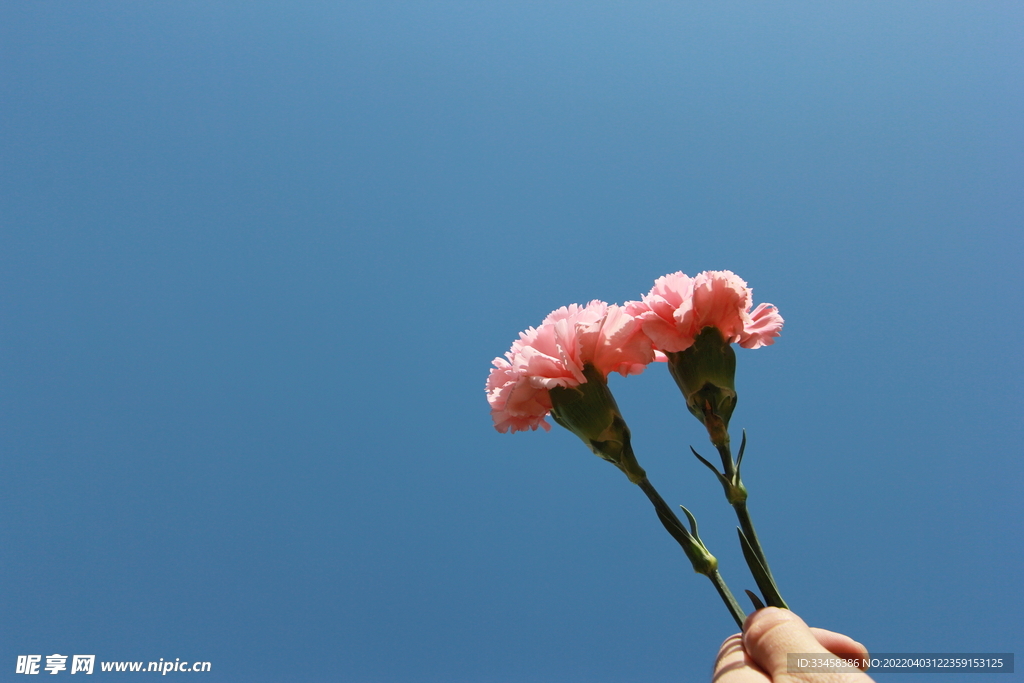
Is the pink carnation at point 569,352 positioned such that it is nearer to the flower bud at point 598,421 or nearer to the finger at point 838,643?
the flower bud at point 598,421

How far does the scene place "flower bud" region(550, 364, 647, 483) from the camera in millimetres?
905

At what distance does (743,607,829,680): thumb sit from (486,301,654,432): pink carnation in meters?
0.40

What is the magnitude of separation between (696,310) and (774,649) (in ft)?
1.55

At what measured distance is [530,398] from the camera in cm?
95

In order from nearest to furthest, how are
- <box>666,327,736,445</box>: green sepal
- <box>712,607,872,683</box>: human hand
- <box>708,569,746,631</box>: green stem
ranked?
<box>712,607,872,683</box>: human hand < <box>708,569,746,631</box>: green stem < <box>666,327,736,445</box>: green sepal

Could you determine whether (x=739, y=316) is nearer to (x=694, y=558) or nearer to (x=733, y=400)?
(x=733, y=400)

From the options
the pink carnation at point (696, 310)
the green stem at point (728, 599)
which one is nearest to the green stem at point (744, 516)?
the green stem at point (728, 599)

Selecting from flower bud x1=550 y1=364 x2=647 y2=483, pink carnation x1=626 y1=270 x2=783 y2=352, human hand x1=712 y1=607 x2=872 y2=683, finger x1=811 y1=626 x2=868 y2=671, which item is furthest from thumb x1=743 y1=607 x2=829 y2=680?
pink carnation x1=626 y1=270 x2=783 y2=352

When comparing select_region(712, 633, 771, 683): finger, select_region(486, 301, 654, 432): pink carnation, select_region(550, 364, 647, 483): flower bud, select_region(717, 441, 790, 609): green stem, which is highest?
select_region(486, 301, 654, 432): pink carnation

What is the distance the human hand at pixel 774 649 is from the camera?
0.67m

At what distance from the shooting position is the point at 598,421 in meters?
0.91

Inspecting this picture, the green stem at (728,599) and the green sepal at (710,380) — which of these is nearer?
the green stem at (728,599)

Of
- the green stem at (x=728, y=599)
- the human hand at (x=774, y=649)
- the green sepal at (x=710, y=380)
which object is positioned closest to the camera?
the human hand at (x=774, y=649)

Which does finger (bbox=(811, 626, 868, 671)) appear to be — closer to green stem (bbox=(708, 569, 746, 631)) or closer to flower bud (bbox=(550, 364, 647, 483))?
green stem (bbox=(708, 569, 746, 631))
